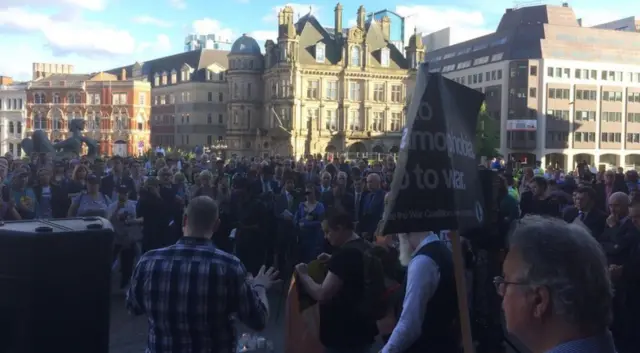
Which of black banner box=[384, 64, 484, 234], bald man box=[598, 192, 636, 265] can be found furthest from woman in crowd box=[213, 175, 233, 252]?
black banner box=[384, 64, 484, 234]

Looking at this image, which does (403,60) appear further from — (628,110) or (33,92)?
(33,92)

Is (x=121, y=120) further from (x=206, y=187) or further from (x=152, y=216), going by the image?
(x=152, y=216)

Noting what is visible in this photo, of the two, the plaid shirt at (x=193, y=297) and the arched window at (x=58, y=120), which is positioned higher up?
the arched window at (x=58, y=120)

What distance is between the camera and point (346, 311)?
4.74 metres

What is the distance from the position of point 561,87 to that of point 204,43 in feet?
240

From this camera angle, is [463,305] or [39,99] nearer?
[463,305]

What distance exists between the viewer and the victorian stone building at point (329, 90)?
219 feet

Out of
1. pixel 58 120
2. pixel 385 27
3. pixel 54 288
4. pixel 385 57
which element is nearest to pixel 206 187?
pixel 54 288

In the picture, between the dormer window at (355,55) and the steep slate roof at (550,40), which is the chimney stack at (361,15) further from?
the steep slate roof at (550,40)

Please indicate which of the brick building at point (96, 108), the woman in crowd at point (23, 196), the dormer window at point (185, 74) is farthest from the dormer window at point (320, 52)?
the woman in crowd at point (23, 196)

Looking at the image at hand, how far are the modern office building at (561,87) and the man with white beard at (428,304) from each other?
66669 mm

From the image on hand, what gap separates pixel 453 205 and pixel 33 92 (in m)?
95.3

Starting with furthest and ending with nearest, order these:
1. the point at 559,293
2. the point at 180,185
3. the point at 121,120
Answer: the point at 121,120 < the point at 180,185 < the point at 559,293

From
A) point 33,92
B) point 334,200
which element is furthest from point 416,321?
point 33,92
